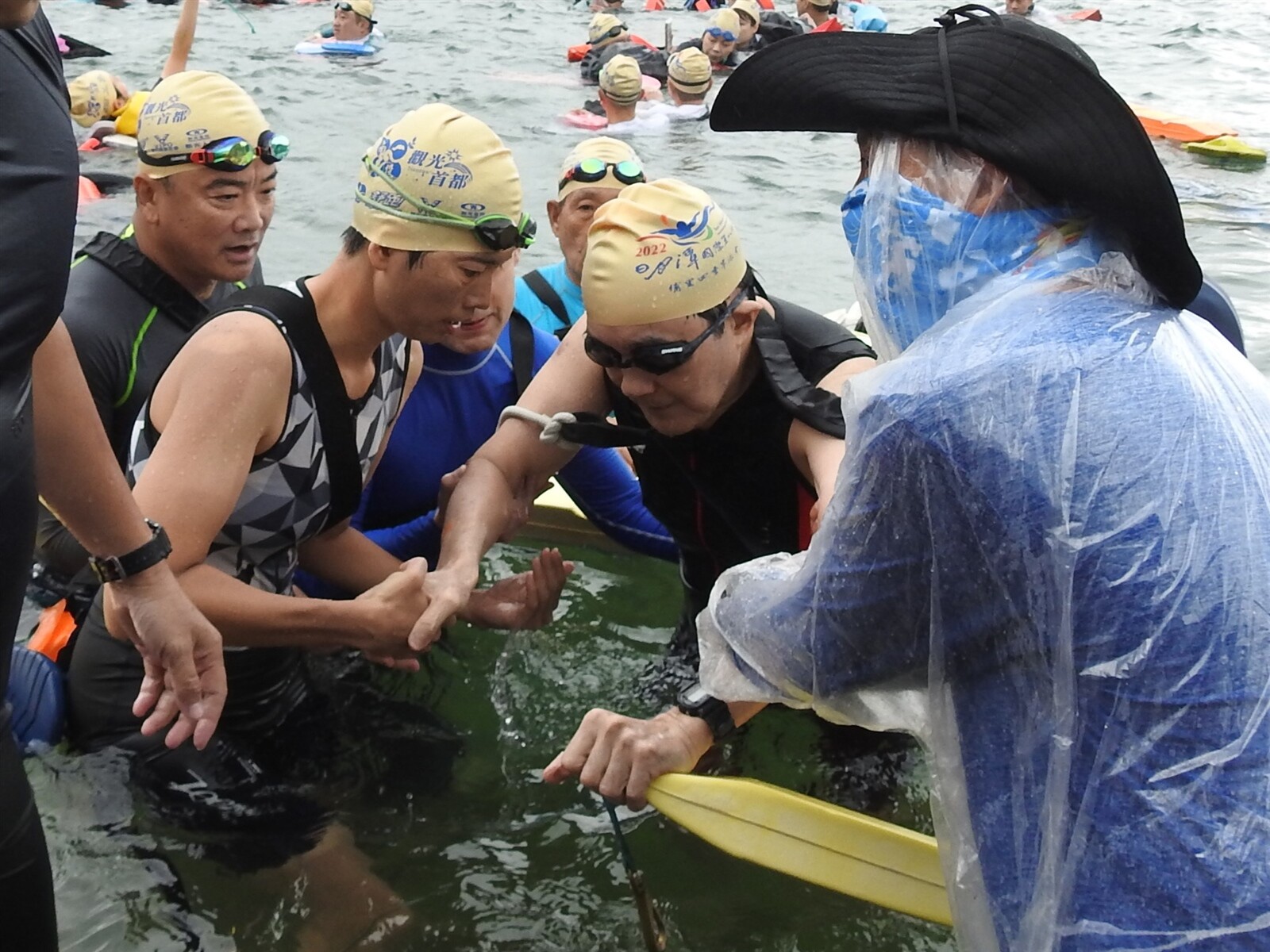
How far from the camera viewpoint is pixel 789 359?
3.18 meters

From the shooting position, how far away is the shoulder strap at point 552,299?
5.42 m

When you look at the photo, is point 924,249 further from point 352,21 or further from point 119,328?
point 352,21

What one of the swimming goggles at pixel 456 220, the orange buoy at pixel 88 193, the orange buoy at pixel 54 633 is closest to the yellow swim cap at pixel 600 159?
the swimming goggles at pixel 456 220

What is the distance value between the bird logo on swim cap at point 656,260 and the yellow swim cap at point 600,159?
214cm

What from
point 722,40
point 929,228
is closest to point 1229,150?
point 722,40

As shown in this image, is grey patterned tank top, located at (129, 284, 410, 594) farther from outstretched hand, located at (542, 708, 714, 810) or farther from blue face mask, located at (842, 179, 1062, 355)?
blue face mask, located at (842, 179, 1062, 355)

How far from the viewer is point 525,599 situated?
3609 mm

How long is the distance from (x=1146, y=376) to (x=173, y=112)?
3821mm

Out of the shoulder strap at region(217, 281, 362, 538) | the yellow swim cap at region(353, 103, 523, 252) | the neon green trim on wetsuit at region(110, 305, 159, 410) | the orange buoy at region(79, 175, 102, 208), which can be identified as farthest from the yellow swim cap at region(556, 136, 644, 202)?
the orange buoy at region(79, 175, 102, 208)

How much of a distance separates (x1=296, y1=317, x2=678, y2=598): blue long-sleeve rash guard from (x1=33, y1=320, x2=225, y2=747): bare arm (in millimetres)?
1149

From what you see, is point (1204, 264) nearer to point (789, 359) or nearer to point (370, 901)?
point (789, 359)

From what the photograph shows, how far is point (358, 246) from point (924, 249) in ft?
5.37

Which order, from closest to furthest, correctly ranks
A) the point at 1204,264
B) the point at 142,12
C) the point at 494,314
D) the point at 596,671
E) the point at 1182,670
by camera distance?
the point at 1182,670 → the point at 494,314 → the point at 596,671 → the point at 1204,264 → the point at 142,12

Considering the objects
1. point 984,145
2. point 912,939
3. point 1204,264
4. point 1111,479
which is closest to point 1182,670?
point 1111,479
